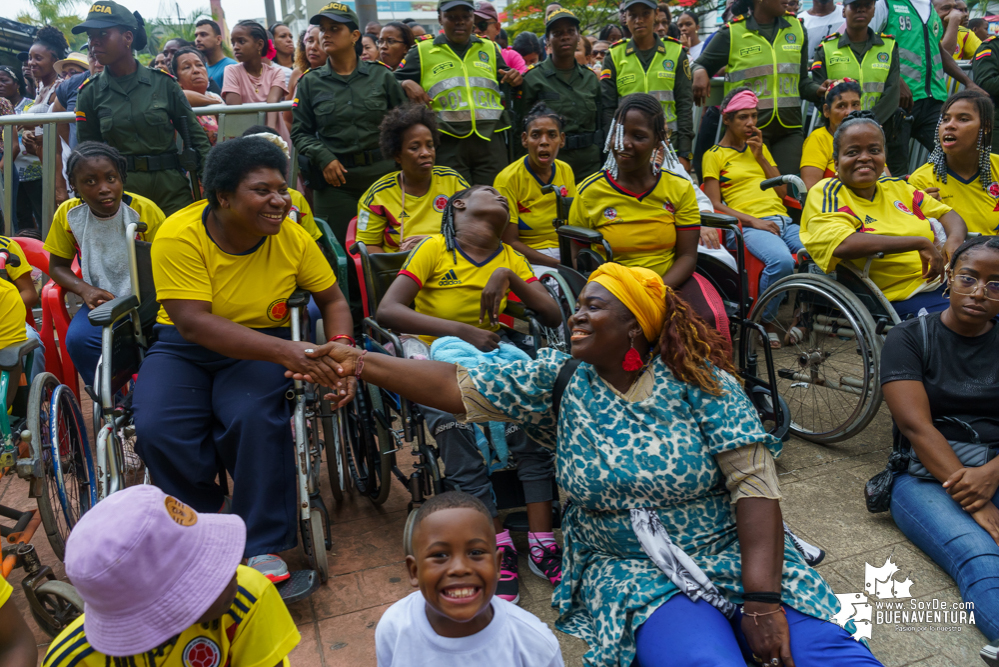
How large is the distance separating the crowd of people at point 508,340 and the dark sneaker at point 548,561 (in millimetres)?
14

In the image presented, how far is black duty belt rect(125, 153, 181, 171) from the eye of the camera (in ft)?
15.1

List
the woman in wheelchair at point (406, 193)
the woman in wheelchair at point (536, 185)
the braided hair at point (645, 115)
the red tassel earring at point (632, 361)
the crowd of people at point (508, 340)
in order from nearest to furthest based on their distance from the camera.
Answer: the crowd of people at point (508, 340), the red tassel earring at point (632, 361), the braided hair at point (645, 115), the woman in wheelchair at point (406, 193), the woman in wheelchair at point (536, 185)

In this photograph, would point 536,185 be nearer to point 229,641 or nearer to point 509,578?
point 509,578

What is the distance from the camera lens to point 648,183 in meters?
3.87

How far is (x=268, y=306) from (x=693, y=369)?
5.52 ft

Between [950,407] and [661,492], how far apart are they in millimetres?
1505

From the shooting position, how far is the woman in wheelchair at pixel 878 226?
11.6 ft

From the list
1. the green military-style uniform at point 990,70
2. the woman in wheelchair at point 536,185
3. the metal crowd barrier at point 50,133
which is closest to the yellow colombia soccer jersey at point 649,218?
the woman in wheelchair at point 536,185

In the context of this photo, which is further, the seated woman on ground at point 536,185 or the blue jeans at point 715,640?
the seated woman on ground at point 536,185

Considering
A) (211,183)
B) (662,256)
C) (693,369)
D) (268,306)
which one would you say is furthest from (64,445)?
(662,256)

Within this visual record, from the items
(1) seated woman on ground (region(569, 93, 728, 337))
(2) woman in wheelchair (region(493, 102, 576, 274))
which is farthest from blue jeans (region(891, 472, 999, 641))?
(2) woman in wheelchair (region(493, 102, 576, 274))

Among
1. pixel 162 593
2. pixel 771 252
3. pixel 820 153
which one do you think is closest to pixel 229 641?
pixel 162 593

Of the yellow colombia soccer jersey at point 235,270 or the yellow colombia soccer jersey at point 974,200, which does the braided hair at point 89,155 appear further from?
the yellow colombia soccer jersey at point 974,200

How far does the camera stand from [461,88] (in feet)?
16.5
